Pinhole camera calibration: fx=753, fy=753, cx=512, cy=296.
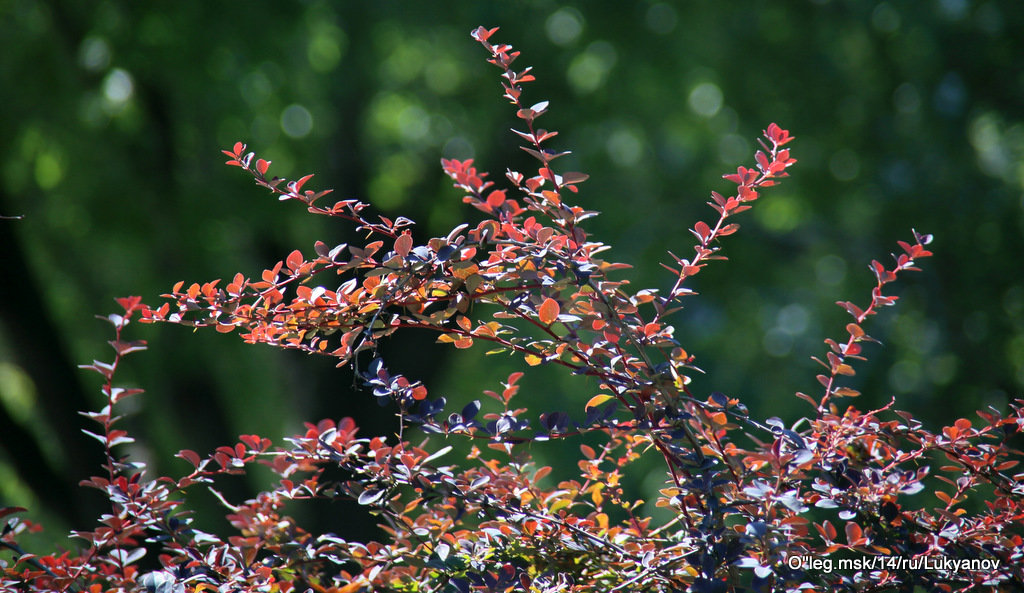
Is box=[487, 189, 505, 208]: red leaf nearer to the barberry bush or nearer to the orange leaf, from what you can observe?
the barberry bush

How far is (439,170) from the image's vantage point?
5.51m

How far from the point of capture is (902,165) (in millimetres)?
5059

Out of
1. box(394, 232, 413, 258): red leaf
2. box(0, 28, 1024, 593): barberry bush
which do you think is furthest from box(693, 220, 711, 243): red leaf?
box(394, 232, 413, 258): red leaf

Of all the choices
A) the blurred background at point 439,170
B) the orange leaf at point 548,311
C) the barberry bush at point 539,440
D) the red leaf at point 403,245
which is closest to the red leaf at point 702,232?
the barberry bush at point 539,440

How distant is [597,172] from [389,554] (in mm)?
4577

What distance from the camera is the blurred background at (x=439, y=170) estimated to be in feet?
13.8

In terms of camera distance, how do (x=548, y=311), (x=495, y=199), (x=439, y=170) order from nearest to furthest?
(x=548, y=311) < (x=495, y=199) < (x=439, y=170)

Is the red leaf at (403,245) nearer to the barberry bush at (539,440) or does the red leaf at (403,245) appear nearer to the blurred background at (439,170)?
the barberry bush at (539,440)

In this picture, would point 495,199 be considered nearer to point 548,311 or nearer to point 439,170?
point 548,311

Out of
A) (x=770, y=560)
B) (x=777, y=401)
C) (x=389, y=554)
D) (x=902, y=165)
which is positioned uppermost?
(x=902, y=165)

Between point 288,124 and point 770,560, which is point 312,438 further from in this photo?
point 288,124

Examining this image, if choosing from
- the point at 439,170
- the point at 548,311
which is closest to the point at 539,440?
the point at 548,311

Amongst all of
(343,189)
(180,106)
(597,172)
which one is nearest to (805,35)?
(597,172)

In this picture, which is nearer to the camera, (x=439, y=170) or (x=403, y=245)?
(x=403, y=245)
